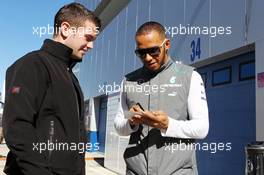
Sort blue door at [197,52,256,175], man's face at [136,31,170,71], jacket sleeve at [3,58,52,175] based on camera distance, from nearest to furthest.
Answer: jacket sleeve at [3,58,52,175]
man's face at [136,31,170,71]
blue door at [197,52,256,175]

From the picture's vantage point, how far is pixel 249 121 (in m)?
6.35

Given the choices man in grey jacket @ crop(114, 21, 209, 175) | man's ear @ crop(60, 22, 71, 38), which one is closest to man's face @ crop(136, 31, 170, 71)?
man in grey jacket @ crop(114, 21, 209, 175)

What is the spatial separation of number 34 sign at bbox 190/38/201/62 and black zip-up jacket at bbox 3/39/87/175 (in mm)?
6144

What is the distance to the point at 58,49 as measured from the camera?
6.75ft

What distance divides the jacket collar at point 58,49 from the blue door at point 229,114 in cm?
464

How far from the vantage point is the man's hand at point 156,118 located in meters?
2.18

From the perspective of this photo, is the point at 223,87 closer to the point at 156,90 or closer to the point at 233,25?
the point at 233,25

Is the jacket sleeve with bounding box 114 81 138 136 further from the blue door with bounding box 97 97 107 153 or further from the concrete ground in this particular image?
the blue door with bounding box 97 97 107 153

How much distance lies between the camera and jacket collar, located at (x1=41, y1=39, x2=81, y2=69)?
2.05m

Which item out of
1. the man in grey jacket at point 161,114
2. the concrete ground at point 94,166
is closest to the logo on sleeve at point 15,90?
the man in grey jacket at point 161,114

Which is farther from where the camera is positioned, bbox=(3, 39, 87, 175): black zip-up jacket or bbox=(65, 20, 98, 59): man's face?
bbox=(65, 20, 98, 59): man's face

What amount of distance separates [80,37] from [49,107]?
0.46 m

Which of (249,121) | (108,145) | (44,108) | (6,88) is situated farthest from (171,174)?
(108,145)

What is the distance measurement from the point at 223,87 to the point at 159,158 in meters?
5.28
